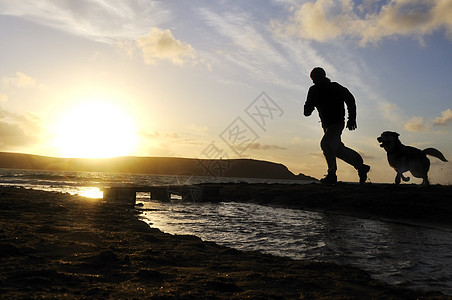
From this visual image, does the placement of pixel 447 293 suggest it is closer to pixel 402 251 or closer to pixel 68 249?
pixel 402 251

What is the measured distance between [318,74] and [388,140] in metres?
5.17

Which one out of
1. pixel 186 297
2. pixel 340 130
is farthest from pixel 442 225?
pixel 186 297

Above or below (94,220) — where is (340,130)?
above

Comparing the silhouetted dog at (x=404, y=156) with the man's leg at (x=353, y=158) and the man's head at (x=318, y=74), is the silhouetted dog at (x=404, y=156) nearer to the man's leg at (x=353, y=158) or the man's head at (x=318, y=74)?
the man's leg at (x=353, y=158)

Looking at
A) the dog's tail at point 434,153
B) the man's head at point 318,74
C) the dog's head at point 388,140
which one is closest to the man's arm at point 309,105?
the man's head at point 318,74

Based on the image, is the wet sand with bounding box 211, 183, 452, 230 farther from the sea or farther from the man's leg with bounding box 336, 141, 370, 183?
the man's leg with bounding box 336, 141, 370, 183

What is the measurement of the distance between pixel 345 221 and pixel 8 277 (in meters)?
7.60

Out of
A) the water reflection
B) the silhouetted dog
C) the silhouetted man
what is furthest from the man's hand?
the silhouetted dog

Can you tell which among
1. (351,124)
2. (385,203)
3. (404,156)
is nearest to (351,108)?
(351,124)

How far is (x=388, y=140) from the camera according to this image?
40.7ft

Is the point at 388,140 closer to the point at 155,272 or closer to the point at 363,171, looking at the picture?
the point at 363,171

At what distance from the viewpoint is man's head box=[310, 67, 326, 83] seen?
8.75m

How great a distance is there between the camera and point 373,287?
347 cm

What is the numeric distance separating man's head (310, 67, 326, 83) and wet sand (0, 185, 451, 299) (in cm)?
513
